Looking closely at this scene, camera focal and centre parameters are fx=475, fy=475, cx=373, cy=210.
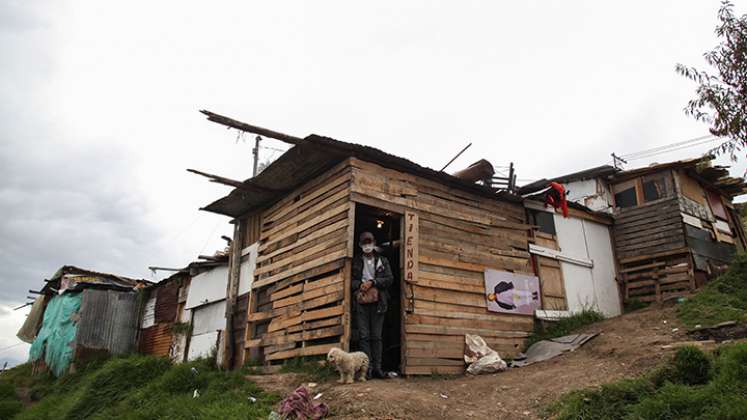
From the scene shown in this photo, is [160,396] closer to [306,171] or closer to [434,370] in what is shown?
[434,370]

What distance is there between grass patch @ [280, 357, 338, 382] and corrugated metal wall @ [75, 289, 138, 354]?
10258 millimetres

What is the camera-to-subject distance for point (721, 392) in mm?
4680

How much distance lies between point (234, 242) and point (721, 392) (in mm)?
10345

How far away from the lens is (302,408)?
5.97 m

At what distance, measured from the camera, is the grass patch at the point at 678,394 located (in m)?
4.54

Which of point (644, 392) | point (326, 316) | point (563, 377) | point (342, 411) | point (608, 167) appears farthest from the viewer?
point (608, 167)

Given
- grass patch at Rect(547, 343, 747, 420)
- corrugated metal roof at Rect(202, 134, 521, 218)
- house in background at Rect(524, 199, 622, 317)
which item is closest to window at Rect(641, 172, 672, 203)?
house in background at Rect(524, 199, 622, 317)

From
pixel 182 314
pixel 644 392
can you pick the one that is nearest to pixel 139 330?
pixel 182 314

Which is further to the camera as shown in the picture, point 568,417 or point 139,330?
point 139,330

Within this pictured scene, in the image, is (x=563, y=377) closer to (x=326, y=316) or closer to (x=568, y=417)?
(x=568, y=417)

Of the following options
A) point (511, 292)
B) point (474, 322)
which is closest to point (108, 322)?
point (474, 322)

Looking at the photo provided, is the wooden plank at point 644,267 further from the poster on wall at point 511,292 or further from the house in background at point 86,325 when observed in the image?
the house in background at point 86,325

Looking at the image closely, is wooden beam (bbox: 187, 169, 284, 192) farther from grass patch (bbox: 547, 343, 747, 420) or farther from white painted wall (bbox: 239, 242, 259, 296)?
grass patch (bbox: 547, 343, 747, 420)

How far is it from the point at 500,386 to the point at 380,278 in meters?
2.47
